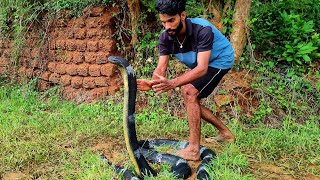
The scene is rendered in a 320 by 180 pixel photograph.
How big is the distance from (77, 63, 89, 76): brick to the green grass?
0.52 metres

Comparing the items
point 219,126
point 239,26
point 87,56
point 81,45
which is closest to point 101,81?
point 87,56

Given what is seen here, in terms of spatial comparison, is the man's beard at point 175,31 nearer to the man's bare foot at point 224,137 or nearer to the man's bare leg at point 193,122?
the man's bare leg at point 193,122

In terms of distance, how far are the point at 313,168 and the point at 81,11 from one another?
421 cm

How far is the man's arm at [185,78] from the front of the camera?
287cm

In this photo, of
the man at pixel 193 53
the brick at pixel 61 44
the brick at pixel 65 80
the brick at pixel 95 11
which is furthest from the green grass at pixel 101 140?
the brick at pixel 95 11

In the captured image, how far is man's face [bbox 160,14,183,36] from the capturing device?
3.08m

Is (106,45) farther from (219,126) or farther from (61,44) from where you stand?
(219,126)

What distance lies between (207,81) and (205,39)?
0.48m

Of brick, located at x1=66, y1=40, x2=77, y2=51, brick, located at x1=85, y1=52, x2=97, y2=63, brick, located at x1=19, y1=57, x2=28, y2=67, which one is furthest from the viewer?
brick, located at x1=19, y1=57, x2=28, y2=67

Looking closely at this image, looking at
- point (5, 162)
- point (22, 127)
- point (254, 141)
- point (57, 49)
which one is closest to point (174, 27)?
point (254, 141)

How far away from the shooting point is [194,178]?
10.1 feet

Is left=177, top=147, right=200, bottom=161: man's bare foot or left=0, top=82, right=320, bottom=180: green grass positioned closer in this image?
left=0, top=82, right=320, bottom=180: green grass

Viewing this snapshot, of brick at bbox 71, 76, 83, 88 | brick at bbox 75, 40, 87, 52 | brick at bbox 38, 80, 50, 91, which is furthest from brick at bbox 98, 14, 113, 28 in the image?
brick at bbox 38, 80, 50, 91

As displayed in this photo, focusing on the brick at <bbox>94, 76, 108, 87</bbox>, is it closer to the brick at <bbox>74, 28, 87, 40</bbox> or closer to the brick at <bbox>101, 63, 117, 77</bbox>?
the brick at <bbox>101, 63, 117, 77</bbox>
